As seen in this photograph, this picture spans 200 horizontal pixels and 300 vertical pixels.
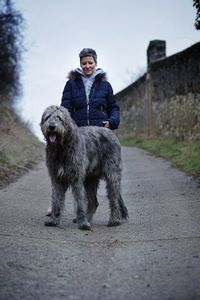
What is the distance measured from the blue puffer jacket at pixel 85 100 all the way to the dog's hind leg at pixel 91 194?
2.93 ft

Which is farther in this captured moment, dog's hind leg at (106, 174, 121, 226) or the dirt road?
dog's hind leg at (106, 174, 121, 226)

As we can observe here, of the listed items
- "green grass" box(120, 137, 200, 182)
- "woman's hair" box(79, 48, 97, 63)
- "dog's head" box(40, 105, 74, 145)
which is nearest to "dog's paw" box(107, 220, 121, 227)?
"dog's head" box(40, 105, 74, 145)

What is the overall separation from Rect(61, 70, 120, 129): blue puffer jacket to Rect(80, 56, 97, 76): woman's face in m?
0.11

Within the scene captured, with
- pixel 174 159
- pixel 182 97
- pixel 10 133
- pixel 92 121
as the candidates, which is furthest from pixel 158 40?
pixel 92 121

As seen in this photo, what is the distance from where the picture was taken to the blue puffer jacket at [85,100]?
904 centimetres

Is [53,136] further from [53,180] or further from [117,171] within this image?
[117,171]

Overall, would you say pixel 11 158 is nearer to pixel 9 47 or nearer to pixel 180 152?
pixel 180 152

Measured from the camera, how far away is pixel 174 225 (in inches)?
312

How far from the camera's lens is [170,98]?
2303cm

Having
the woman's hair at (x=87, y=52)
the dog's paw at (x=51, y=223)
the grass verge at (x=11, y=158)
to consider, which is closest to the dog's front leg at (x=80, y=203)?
the dog's paw at (x=51, y=223)

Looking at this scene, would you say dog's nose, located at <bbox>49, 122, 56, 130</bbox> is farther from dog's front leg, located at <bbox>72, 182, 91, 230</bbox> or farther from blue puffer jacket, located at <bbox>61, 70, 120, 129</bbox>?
blue puffer jacket, located at <bbox>61, 70, 120, 129</bbox>

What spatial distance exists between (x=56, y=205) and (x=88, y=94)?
193 centimetres

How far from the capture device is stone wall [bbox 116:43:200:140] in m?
19.9

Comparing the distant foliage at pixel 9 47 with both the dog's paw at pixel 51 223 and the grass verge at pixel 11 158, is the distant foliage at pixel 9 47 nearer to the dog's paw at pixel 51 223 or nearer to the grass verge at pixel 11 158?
the grass verge at pixel 11 158
